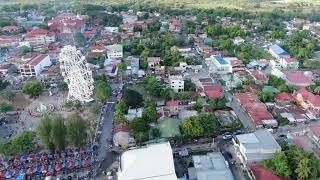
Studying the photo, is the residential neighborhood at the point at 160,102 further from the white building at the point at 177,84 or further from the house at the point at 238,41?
the house at the point at 238,41

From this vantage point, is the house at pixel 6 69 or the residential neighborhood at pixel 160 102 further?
the house at pixel 6 69

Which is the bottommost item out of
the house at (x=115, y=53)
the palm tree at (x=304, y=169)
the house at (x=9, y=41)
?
the palm tree at (x=304, y=169)

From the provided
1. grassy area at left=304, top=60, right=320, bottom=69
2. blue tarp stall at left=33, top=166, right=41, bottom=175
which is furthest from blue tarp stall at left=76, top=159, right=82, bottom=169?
grassy area at left=304, top=60, right=320, bottom=69

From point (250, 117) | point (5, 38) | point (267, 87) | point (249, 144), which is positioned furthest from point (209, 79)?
point (5, 38)

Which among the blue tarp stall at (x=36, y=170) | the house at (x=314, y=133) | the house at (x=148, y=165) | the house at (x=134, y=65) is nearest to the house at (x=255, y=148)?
the house at (x=314, y=133)

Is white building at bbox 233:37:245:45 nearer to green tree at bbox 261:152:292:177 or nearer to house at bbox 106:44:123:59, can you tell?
house at bbox 106:44:123:59

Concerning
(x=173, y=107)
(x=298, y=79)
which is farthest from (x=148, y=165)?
(x=298, y=79)
